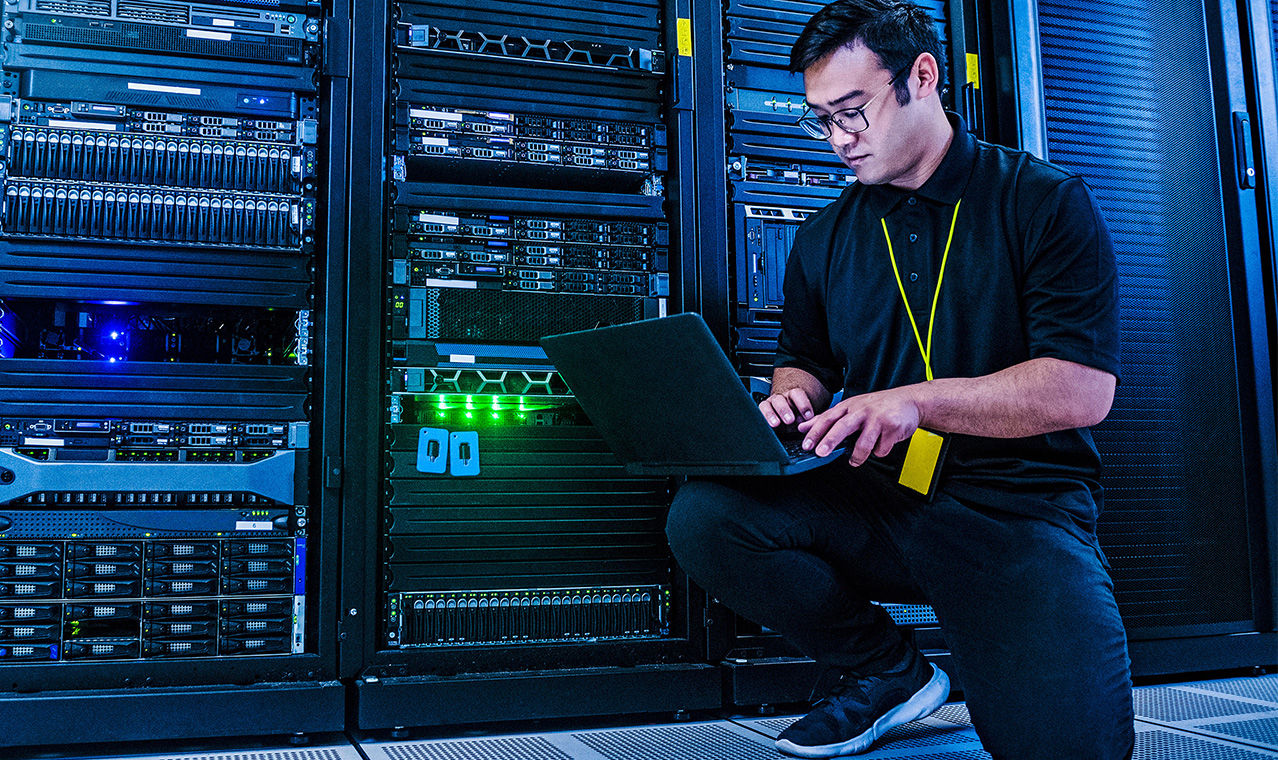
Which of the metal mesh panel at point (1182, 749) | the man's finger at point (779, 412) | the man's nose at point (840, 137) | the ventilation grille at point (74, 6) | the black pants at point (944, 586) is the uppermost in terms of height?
the ventilation grille at point (74, 6)

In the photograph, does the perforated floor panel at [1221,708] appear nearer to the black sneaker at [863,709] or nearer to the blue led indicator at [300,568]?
the black sneaker at [863,709]

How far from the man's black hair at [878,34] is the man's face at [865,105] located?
0.5 inches

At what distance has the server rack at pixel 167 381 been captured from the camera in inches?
80.4

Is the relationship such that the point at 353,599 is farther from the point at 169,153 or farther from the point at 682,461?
the point at 169,153

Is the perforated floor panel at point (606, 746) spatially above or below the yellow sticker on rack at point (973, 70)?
below

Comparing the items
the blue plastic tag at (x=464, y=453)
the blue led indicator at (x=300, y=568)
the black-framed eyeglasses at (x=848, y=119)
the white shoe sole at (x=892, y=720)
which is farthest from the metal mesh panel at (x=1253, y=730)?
the blue led indicator at (x=300, y=568)

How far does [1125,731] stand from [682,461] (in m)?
Answer: 0.80

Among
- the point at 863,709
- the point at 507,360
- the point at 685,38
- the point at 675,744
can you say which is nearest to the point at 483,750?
the point at 675,744

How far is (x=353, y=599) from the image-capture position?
7.11 ft

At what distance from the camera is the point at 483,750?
1.97 meters

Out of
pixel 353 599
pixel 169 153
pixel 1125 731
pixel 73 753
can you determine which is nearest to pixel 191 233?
pixel 169 153

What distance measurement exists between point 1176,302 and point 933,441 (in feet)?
4.41

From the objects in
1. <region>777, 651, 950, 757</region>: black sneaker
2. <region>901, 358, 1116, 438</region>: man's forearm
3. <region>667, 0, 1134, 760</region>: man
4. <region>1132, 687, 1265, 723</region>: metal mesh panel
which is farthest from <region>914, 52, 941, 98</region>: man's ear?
<region>1132, 687, 1265, 723</region>: metal mesh panel

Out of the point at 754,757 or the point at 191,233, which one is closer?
the point at 754,757
